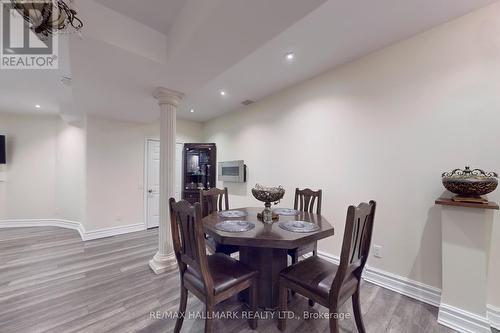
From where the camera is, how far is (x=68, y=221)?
446 centimetres

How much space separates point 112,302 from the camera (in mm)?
1946

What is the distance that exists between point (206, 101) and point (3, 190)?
191 inches

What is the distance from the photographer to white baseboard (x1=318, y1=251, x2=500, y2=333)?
158 centimetres

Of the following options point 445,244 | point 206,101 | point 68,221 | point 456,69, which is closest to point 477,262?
point 445,244

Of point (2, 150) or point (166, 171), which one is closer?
point (166, 171)

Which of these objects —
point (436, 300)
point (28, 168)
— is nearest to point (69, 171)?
point (28, 168)

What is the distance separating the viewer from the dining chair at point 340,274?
1.26m

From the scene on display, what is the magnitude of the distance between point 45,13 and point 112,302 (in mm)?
2342

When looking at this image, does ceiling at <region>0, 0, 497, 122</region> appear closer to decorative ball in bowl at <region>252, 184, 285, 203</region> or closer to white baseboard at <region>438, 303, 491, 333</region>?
decorative ball in bowl at <region>252, 184, 285, 203</region>

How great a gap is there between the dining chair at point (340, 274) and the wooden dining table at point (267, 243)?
24 cm

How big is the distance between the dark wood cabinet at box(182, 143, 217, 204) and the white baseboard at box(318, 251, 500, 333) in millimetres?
3208

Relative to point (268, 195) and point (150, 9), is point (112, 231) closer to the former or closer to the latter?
point (268, 195)

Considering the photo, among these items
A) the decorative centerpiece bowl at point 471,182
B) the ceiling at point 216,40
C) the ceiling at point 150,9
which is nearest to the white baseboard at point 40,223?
the ceiling at point 216,40

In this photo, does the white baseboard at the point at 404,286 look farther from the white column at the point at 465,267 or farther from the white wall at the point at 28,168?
the white wall at the point at 28,168
